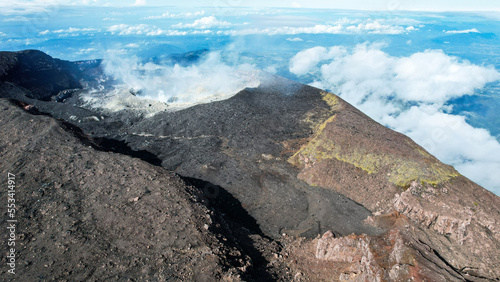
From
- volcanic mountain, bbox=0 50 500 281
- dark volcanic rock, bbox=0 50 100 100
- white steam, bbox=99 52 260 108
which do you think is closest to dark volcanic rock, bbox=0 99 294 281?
volcanic mountain, bbox=0 50 500 281

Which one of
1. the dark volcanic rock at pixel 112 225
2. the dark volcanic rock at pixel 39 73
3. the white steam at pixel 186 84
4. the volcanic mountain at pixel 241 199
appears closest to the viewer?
the dark volcanic rock at pixel 112 225

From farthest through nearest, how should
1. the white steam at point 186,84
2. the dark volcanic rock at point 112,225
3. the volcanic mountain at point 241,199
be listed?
the white steam at point 186,84, the volcanic mountain at point 241,199, the dark volcanic rock at point 112,225

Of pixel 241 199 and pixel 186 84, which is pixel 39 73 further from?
pixel 241 199

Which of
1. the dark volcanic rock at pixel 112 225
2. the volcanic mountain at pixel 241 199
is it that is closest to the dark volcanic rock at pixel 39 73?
the volcanic mountain at pixel 241 199

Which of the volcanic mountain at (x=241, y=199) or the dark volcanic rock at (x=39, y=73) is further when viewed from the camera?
the dark volcanic rock at (x=39, y=73)

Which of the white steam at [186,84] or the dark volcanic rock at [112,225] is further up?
the dark volcanic rock at [112,225]

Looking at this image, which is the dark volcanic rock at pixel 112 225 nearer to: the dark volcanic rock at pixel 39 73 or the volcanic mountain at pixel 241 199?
the volcanic mountain at pixel 241 199

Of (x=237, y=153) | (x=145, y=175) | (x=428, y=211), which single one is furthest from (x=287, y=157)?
(x=145, y=175)

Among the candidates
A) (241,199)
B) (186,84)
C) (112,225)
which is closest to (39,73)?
(186,84)

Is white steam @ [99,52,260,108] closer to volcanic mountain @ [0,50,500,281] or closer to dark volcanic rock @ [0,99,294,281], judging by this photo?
volcanic mountain @ [0,50,500,281]
